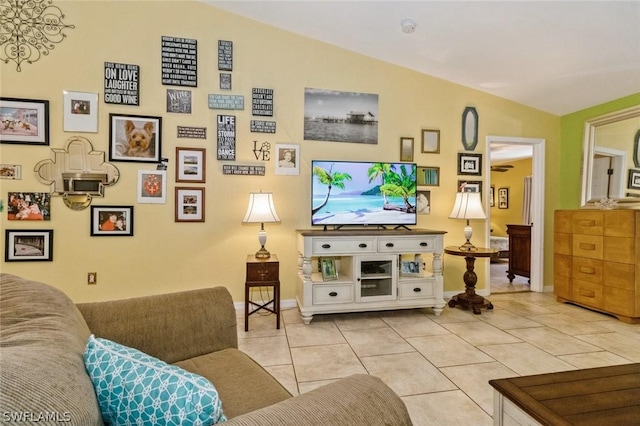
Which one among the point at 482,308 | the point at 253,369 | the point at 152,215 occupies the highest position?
the point at 152,215

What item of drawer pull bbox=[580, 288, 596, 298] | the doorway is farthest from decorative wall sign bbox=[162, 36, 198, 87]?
drawer pull bbox=[580, 288, 596, 298]

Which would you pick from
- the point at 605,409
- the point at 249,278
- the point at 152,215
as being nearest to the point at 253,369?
the point at 605,409

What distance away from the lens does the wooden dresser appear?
318 cm

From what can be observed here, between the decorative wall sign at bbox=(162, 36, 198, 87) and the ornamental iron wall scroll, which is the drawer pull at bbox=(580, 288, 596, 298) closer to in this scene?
the decorative wall sign at bbox=(162, 36, 198, 87)

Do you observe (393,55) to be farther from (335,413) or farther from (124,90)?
(335,413)

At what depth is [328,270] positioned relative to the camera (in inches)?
132

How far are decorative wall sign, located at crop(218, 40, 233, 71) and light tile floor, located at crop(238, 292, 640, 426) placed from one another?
2.62 meters

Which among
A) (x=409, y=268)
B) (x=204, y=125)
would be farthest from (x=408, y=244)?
(x=204, y=125)

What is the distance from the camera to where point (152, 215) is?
3.41 metres

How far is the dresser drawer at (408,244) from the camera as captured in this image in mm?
A: 3330

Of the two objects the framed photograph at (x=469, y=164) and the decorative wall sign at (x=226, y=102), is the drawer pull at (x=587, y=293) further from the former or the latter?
the decorative wall sign at (x=226, y=102)

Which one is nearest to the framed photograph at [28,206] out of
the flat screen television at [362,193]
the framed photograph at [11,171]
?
the framed photograph at [11,171]

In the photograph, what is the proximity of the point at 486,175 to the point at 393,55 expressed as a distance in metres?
1.87

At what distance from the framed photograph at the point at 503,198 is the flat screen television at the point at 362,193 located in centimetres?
551
